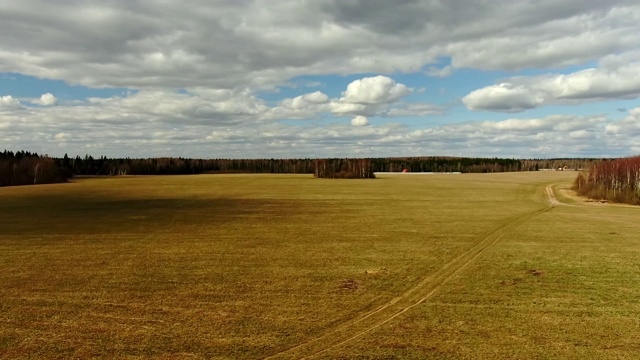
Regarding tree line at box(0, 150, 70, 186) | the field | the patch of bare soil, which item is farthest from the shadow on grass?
tree line at box(0, 150, 70, 186)

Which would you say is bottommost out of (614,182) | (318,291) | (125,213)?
(125,213)

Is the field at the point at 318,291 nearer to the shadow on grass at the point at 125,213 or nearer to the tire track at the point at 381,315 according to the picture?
the tire track at the point at 381,315

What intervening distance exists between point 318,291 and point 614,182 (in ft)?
237

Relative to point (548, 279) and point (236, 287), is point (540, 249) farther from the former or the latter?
point (236, 287)

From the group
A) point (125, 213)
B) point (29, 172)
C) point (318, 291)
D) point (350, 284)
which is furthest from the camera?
point (29, 172)

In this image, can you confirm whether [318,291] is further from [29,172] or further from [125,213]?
[29,172]

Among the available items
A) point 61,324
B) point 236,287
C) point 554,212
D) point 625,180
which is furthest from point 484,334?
point 625,180

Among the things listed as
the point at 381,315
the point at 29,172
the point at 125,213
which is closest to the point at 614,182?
the point at 125,213

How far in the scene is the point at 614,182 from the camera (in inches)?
2800

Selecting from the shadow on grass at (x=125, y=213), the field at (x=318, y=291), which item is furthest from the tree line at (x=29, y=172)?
the field at (x=318, y=291)

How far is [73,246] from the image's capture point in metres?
24.2

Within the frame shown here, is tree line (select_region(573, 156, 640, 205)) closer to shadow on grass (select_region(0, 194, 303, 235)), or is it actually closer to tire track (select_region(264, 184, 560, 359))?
shadow on grass (select_region(0, 194, 303, 235))

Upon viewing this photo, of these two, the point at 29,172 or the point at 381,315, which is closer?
the point at 381,315

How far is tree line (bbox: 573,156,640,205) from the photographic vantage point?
64.8 m
